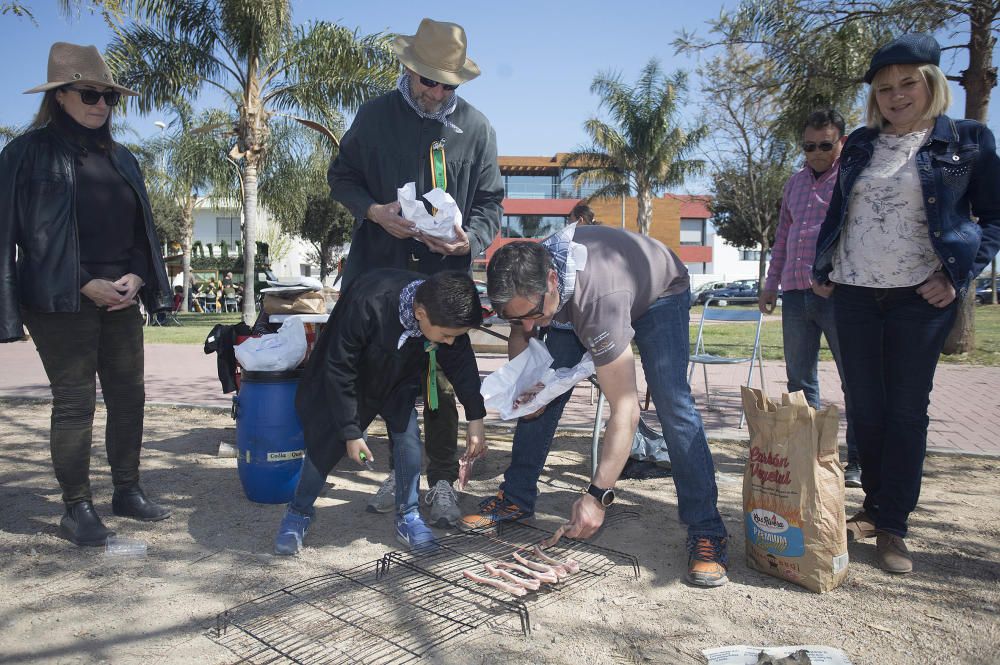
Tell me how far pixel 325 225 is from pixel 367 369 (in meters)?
32.7

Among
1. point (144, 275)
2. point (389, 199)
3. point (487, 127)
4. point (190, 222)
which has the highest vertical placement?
point (190, 222)

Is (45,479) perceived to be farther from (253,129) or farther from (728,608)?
(253,129)

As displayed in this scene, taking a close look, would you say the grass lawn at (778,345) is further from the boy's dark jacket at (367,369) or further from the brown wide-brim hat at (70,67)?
the brown wide-brim hat at (70,67)

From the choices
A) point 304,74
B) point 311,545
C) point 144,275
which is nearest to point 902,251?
point 311,545

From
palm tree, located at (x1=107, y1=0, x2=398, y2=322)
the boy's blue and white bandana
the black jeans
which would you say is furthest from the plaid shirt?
palm tree, located at (x1=107, y1=0, x2=398, y2=322)

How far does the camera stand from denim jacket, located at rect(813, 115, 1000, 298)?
9.51 ft

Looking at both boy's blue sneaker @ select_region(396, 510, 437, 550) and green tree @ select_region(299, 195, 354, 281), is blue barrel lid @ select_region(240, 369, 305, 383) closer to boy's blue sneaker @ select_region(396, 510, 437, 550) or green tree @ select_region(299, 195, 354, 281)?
boy's blue sneaker @ select_region(396, 510, 437, 550)

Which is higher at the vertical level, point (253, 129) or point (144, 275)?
point (253, 129)

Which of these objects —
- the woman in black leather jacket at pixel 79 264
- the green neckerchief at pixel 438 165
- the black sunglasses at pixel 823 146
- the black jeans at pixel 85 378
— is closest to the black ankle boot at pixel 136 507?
the woman in black leather jacket at pixel 79 264

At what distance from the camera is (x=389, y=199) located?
3.79 meters

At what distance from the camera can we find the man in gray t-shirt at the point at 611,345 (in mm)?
2596

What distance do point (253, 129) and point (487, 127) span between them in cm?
1394

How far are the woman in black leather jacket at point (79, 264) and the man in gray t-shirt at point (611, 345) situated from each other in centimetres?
173

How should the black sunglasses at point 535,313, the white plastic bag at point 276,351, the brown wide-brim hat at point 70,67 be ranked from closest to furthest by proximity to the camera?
the black sunglasses at point 535,313
the brown wide-brim hat at point 70,67
the white plastic bag at point 276,351
